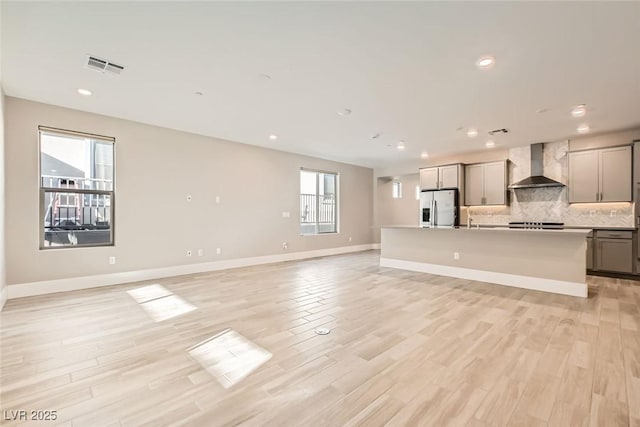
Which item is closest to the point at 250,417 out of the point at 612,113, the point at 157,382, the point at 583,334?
the point at 157,382

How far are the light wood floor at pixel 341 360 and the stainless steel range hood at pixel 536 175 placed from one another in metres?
2.66

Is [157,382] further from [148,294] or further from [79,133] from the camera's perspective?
[79,133]

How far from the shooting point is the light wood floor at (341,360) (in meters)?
1.74

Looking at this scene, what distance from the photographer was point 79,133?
4.61m

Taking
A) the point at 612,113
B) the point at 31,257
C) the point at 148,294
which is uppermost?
the point at 612,113

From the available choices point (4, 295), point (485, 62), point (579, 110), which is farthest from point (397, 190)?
point (4, 295)

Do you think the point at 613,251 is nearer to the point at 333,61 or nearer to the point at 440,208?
the point at 440,208

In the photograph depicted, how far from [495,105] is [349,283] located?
355 cm

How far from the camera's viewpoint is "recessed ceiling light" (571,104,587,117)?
4237 mm

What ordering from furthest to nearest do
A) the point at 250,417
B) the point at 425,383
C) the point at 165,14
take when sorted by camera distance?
the point at 165,14 → the point at 425,383 → the point at 250,417

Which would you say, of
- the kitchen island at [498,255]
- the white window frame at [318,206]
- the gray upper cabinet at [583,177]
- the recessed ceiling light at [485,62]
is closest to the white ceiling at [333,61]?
the recessed ceiling light at [485,62]

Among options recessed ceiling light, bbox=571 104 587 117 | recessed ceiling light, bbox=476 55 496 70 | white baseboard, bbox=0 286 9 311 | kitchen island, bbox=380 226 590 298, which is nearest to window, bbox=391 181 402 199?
kitchen island, bbox=380 226 590 298

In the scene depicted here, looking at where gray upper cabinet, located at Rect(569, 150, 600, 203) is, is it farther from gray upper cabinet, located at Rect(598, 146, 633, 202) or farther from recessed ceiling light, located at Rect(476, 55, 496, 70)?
recessed ceiling light, located at Rect(476, 55, 496, 70)

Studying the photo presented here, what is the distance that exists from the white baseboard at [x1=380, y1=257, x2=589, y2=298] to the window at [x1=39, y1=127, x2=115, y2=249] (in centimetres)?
560
